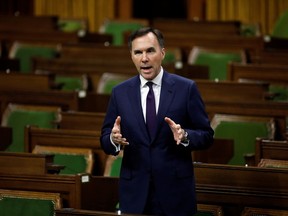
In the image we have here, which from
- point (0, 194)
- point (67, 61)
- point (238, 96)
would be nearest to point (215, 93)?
point (238, 96)

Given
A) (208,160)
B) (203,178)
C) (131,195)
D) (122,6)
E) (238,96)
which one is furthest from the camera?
(122,6)

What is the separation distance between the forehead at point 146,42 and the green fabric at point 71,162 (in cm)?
71

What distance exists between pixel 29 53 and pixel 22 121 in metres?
0.78

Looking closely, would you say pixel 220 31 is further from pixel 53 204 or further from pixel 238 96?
pixel 53 204

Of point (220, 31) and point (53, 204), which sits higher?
point (220, 31)

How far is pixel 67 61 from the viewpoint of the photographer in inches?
113

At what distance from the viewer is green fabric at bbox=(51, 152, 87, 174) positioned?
209cm

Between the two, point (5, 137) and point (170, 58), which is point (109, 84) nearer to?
point (170, 58)

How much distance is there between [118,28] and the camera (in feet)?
11.9

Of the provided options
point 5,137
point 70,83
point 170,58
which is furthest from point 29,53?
point 5,137

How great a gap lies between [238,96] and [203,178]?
28.1 inches

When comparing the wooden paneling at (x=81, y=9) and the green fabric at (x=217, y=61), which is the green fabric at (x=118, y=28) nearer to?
the wooden paneling at (x=81, y=9)

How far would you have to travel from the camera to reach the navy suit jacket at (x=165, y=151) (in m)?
1.42

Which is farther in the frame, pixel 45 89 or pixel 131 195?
pixel 45 89
